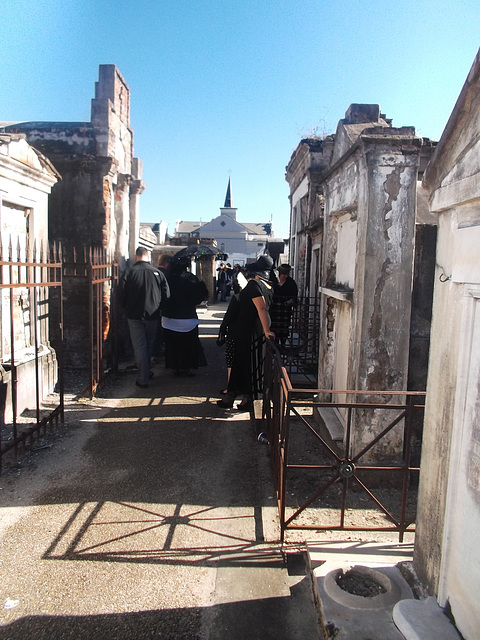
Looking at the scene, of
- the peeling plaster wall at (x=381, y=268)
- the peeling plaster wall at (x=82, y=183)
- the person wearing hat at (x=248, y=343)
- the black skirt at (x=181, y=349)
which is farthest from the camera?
the peeling plaster wall at (x=82, y=183)

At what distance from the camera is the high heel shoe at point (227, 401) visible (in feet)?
20.6

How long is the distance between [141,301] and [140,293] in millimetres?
121

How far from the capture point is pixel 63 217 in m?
7.97

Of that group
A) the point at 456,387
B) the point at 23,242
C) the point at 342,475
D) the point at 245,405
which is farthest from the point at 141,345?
the point at 456,387

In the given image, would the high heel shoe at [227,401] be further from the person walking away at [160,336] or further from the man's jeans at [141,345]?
the person walking away at [160,336]

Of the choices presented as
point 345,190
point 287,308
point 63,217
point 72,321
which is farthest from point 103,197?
point 345,190

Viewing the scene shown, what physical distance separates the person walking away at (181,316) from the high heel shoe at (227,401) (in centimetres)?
167

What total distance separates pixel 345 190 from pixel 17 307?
13.0 feet

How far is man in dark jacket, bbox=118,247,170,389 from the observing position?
7.02 meters

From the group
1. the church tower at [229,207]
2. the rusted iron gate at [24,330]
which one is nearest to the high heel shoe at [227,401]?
the rusted iron gate at [24,330]

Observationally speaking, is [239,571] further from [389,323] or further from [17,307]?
[17,307]

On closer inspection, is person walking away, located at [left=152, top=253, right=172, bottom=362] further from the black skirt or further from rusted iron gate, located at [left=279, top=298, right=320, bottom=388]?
rusted iron gate, located at [left=279, top=298, right=320, bottom=388]

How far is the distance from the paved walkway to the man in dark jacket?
5.71ft

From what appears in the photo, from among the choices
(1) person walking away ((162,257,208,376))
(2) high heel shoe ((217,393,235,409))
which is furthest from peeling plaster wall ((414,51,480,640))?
(1) person walking away ((162,257,208,376))
